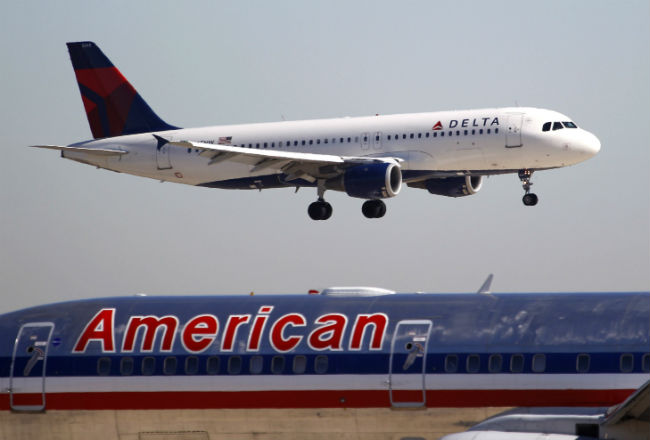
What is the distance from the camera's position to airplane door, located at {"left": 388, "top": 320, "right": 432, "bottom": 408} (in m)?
22.6

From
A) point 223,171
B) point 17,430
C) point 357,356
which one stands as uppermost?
point 223,171

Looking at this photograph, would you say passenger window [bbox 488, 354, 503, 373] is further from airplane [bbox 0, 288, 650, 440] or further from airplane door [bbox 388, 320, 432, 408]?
airplane door [bbox 388, 320, 432, 408]

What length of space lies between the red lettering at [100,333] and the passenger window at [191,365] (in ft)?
5.15

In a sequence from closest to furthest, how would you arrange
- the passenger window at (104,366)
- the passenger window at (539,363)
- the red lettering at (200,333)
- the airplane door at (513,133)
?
the passenger window at (539,363), the red lettering at (200,333), the passenger window at (104,366), the airplane door at (513,133)

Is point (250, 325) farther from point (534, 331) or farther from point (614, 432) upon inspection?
point (614, 432)

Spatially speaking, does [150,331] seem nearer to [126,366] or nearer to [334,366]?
[126,366]

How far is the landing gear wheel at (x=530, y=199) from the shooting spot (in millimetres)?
55969

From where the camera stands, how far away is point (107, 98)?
237ft

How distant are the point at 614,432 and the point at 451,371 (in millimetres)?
3256

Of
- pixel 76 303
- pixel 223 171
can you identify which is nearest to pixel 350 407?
pixel 76 303

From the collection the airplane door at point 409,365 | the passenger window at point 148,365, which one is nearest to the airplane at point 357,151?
the passenger window at point 148,365

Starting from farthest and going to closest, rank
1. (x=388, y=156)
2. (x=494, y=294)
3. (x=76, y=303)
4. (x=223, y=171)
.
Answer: (x=223, y=171) < (x=388, y=156) < (x=76, y=303) < (x=494, y=294)

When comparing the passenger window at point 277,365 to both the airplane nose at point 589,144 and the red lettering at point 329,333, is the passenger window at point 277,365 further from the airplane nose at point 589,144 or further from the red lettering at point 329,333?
the airplane nose at point 589,144

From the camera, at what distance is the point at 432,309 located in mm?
23594
